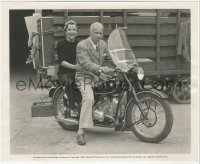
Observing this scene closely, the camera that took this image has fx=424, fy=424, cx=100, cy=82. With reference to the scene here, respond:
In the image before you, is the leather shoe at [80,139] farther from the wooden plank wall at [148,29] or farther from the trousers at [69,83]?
the wooden plank wall at [148,29]

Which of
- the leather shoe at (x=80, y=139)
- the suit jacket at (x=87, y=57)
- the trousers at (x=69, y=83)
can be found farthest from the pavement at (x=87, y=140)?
the suit jacket at (x=87, y=57)

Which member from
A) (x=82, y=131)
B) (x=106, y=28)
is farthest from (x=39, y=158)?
→ (x=106, y=28)

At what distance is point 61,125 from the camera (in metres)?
4.32

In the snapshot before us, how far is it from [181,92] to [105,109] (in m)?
1.71

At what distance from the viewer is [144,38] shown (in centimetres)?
500

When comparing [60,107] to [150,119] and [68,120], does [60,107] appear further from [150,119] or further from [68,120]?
[150,119]

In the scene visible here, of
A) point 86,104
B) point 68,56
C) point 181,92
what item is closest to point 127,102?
point 86,104

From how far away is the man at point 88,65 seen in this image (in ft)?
12.4

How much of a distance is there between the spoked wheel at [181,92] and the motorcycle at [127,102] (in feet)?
4.90

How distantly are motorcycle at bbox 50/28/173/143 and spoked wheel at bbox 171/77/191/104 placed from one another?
4.90ft

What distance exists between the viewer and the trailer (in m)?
4.71

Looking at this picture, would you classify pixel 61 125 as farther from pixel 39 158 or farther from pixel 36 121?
pixel 39 158

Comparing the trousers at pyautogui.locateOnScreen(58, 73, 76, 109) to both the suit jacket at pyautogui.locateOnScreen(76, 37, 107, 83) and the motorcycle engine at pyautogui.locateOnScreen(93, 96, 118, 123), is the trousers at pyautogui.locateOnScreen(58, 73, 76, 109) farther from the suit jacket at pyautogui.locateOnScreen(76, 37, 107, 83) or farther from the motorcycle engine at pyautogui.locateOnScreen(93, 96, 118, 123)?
the motorcycle engine at pyautogui.locateOnScreen(93, 96, 118, 123)

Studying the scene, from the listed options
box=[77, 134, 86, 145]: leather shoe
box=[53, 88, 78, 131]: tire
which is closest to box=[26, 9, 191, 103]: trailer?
box=[53, 88, 78, 131]: tire
